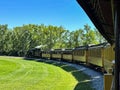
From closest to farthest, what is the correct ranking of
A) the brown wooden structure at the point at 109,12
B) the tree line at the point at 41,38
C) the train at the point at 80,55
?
the brown wooden structure at the point at 109,12 → the train at the point at 80,55 → the tree line at the point at 41,38

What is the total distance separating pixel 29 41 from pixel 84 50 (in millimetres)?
61654

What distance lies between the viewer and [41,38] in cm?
9800

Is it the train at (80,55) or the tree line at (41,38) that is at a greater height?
the tree line at (41,38)

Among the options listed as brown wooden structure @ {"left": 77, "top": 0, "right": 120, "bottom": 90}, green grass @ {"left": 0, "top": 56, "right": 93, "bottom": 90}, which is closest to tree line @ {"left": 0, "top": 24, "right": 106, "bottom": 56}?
green grass @ {"left": 0, "top": 56, "right": 93, "bottom": 90}

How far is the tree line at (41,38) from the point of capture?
299 feet

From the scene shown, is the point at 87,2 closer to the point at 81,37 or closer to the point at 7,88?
the point at 7,88

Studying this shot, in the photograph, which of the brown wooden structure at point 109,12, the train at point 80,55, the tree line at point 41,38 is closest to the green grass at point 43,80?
the train at point 80,55

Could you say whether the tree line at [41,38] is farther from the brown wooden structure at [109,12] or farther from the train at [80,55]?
the brown wooden structure at [109,12]

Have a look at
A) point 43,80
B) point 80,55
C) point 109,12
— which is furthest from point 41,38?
point 109,12

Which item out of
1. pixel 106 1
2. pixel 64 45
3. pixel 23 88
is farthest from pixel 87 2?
pixel 64 45

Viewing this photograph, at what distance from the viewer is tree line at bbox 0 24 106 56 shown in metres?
91.0

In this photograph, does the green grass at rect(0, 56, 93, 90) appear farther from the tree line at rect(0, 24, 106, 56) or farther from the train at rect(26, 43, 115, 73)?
the tree line at rect(0, 24, 106, 56)

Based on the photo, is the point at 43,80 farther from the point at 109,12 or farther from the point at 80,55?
the point at 80,55

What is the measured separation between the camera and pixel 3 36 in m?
106
